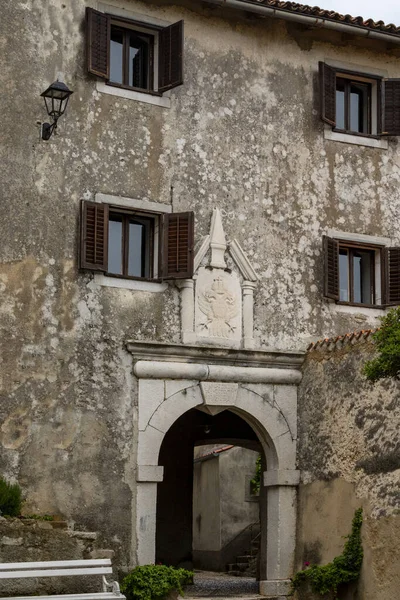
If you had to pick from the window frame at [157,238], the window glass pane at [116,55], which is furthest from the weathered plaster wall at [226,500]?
the window glass pane at [116,55]

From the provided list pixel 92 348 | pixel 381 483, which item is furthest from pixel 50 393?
pixel 381 483

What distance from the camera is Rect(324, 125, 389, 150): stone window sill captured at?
75.6ft

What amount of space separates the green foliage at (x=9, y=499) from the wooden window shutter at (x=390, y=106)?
381 inches

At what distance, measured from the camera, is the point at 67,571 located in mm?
17406

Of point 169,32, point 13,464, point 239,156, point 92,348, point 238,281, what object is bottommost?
point 13,464

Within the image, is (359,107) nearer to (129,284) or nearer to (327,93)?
(327,93)

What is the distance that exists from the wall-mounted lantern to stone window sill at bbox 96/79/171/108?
823 millimetres

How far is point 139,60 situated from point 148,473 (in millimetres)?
7064

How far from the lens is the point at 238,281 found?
21.7 m

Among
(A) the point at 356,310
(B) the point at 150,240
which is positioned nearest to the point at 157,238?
(B) the point at 150,240

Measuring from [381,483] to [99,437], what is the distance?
14.7ft

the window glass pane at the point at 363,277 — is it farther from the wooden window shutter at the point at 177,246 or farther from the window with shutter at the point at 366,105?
the wooden window shutter at the point at 177,246

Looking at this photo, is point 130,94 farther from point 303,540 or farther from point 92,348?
point 303,540

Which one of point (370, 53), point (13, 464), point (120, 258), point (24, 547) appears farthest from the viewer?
point (370, 53)
